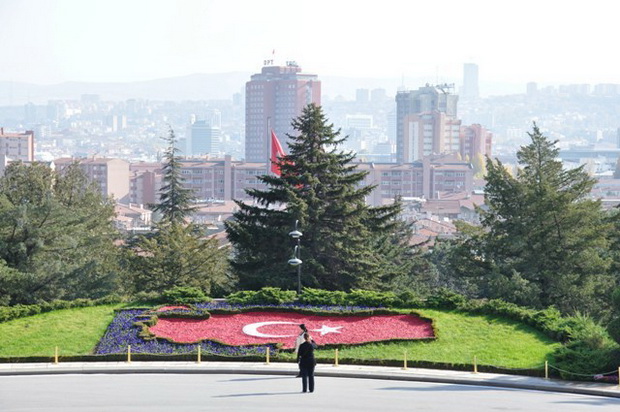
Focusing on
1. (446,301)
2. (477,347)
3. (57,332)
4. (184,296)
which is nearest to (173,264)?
(184,296)

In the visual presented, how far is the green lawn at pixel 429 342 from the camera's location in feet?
82.9

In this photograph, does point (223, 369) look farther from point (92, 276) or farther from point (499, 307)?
point (92, 276)

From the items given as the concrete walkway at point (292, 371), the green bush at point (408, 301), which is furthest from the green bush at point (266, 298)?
the concrete walkway at point (292, 371)

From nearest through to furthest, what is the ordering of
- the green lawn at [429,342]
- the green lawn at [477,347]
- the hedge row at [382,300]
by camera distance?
1. the green lawn at [477,347]
2. the green lawn at [429,342]
3. the hedge row at [382,300]

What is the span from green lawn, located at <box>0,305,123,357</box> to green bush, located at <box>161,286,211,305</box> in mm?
1313

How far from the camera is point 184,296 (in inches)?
1251

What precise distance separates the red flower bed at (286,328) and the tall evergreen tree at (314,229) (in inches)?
334

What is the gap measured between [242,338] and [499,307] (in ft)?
22.1

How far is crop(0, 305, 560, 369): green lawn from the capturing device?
995 inches

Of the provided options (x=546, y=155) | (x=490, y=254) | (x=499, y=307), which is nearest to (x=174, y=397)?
(x=499, y=307)

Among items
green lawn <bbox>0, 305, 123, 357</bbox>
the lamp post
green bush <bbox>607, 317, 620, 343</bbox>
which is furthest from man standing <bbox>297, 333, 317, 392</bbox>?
the lamp post

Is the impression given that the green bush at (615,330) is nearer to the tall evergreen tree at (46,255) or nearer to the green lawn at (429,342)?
the green lawn at (429,342)

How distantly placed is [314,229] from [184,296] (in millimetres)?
9324

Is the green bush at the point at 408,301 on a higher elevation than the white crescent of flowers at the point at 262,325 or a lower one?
higher
